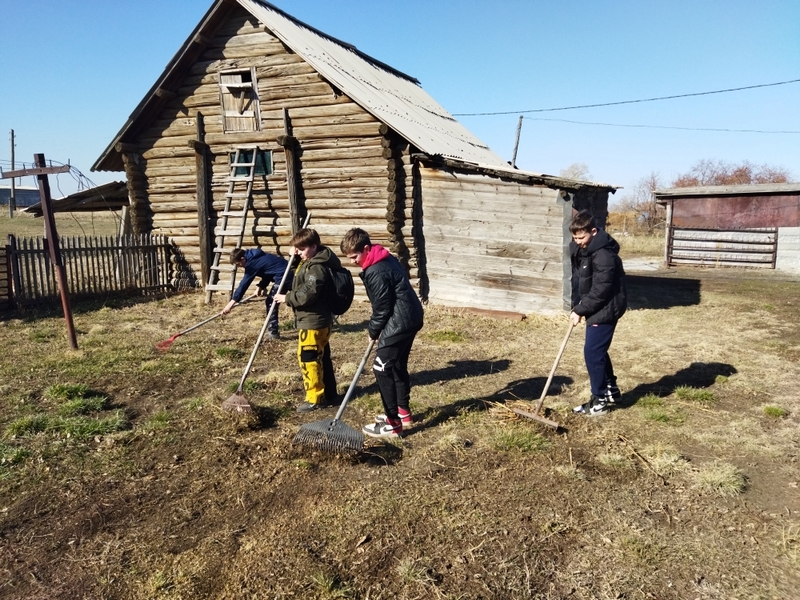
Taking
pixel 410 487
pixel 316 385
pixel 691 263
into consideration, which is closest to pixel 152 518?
pixel 410 487

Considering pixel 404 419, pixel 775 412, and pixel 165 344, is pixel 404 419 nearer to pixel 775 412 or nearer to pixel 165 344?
pixel 775 412

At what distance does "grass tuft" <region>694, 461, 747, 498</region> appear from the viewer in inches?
162

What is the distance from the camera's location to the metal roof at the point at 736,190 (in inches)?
714

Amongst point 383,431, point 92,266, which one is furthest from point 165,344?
point 92,266

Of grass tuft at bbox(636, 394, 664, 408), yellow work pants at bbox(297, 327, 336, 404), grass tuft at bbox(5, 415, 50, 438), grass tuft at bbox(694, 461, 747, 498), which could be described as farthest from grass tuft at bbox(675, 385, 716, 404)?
grass tuft at bbox(5, 415, 50, 438)

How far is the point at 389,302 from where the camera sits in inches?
187

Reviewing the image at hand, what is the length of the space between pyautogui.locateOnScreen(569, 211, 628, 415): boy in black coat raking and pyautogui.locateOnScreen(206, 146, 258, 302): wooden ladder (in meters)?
8.44

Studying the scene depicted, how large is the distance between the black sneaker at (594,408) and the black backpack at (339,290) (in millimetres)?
2504

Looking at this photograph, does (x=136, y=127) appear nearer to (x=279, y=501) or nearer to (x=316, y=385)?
(x=316, y=385)

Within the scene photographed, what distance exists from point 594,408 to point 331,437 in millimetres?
2674

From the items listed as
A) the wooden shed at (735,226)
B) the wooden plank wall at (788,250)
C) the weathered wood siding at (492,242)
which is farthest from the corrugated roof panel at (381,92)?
the wooden plank wall at (788,250)

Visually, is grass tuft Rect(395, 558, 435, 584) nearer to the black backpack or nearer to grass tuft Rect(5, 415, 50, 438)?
the black backpack

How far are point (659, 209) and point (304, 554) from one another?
50.7m

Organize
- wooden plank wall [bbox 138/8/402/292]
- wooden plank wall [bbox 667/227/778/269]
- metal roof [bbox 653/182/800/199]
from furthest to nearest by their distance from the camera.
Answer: wooden plank wall [bbox 667/227/778/269]
metal roof [bbox 653/182/800/199]
wooden plank wall [bbox 138/8/402/292]
